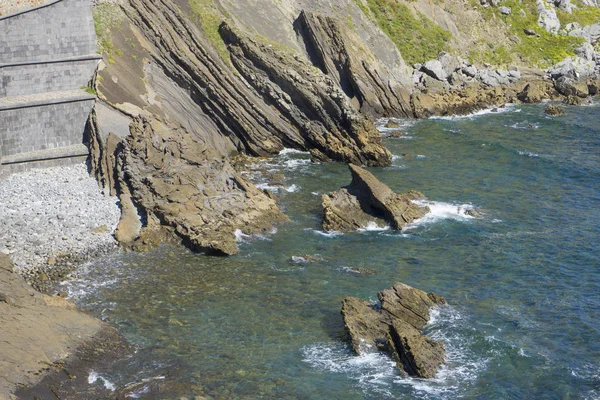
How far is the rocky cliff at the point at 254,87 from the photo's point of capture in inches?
1793

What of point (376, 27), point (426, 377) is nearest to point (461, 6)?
point (376, 27)

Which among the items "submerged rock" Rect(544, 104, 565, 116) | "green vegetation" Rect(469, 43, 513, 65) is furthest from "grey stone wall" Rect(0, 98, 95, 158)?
"green vegetation" Rect(469, 43, 513, 65)

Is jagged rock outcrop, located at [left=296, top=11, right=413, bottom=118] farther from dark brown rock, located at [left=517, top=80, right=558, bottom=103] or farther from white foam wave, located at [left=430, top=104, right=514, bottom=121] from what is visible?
dark brown rock, located at [left=517, top=80, right=558, bottom=103]

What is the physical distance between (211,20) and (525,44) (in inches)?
1751

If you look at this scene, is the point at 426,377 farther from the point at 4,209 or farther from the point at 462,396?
the point at 4,209

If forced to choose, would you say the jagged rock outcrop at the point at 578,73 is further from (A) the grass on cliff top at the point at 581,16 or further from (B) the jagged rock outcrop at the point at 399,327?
(B) the jagged rock outcrop at the point at 399,327

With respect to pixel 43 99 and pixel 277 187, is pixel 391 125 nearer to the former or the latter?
pixel 277 187

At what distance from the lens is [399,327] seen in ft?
105

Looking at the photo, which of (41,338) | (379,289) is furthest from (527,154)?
(41,338)

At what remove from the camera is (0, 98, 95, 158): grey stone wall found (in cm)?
4848

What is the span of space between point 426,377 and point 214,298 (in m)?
11.9

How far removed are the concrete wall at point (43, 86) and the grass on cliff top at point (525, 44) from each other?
48482 millimetres

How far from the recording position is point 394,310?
3403 centimetres

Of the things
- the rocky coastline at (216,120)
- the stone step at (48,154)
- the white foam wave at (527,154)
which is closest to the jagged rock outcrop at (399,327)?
the rocky coastline at (216,120)
